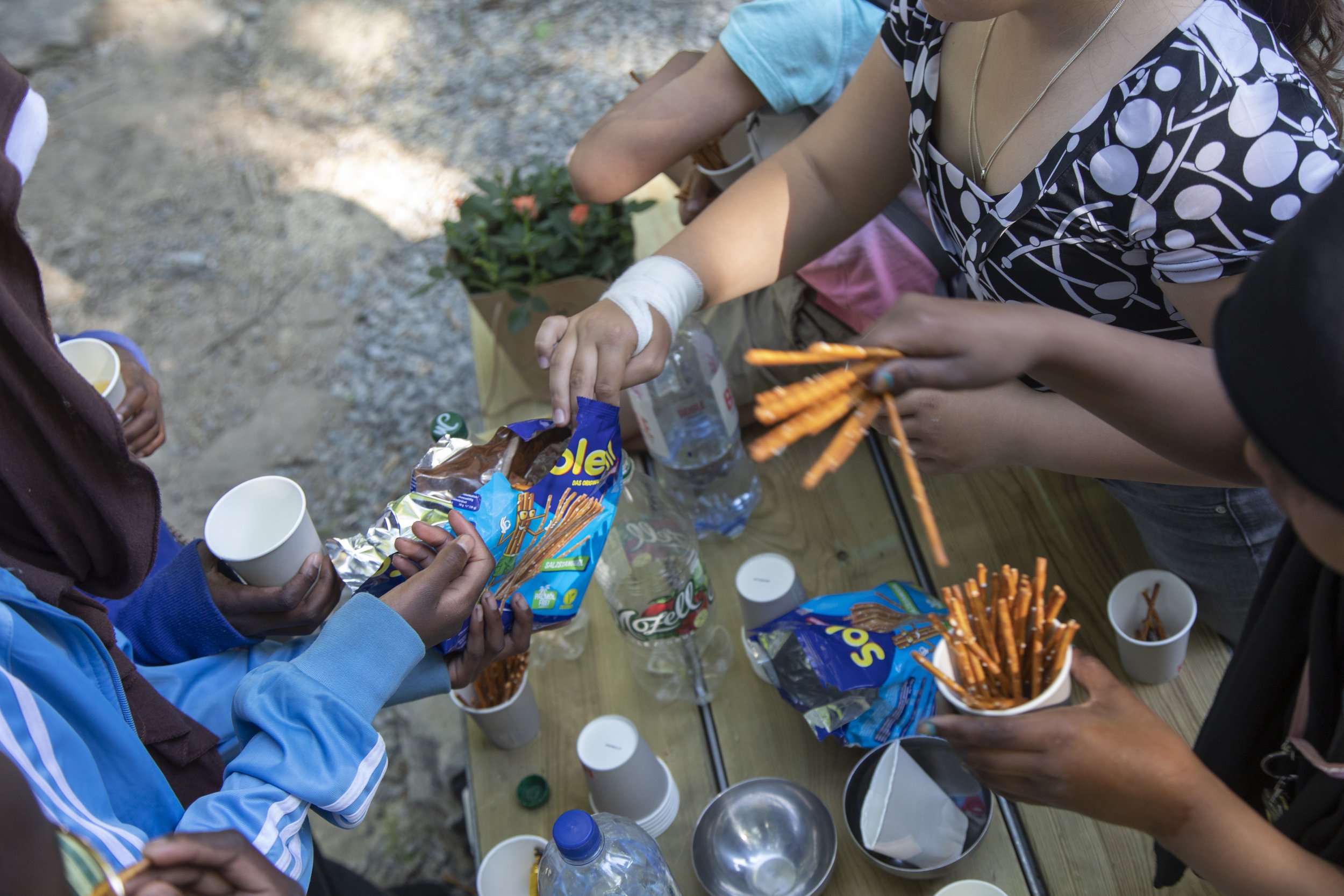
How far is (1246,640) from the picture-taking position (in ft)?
3.52

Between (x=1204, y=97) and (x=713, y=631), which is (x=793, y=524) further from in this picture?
(x=1204, y=97)

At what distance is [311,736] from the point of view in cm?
105

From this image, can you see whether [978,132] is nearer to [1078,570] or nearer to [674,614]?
[1078,570]

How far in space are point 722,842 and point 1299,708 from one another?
70 centimetres

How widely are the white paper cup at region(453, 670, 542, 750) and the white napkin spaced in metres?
0.53

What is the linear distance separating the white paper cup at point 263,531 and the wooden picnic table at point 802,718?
17.6 inches

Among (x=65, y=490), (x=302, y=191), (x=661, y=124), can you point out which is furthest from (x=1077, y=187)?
(x=302, y=191)

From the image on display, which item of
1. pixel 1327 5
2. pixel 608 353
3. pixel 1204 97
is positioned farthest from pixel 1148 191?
pixel 608 353

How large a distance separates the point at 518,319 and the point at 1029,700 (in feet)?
4.32

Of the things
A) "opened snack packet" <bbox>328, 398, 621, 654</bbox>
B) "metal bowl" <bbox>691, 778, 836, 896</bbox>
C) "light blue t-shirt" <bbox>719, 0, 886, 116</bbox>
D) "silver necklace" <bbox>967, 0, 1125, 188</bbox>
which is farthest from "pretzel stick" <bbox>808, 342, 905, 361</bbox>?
"light blue t-shirt" <bbox>719, 0, 886, 116</bbox>

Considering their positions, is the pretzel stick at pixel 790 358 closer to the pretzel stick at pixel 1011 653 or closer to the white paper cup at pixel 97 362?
the pretzel stick at pixel 1011 653

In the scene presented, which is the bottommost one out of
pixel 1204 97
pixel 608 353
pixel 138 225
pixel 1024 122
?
pixel 138 225

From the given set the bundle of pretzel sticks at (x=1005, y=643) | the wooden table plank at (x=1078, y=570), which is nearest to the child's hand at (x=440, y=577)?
the bundle of pretzel sticks at (x=1005, y=643)

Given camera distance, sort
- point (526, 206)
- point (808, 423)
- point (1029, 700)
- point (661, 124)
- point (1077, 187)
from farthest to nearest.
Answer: point (526, 206) < point (661, 124) < point (1077, 187) < point (1029, 700) < point (808, 423)
